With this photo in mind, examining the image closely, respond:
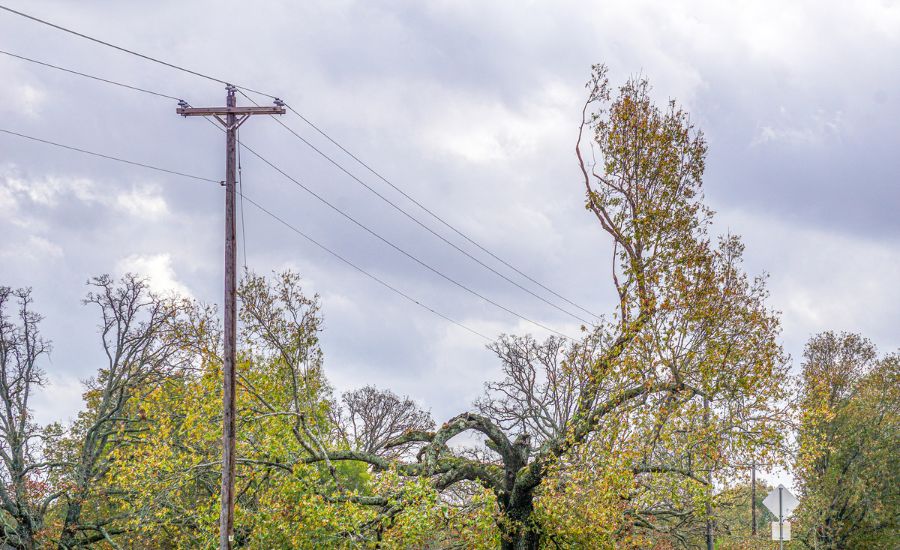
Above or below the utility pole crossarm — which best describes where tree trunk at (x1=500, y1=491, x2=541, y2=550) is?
below

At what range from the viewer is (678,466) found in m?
19.3

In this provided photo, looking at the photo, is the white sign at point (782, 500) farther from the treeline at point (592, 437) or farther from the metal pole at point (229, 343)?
the metal pole at point (229, 343)

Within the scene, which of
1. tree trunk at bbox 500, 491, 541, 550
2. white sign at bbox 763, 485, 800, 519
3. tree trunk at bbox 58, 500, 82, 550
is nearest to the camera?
white sign at bbox 763, 485, 800, 519

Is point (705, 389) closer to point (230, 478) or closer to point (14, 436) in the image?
point (230, 478)

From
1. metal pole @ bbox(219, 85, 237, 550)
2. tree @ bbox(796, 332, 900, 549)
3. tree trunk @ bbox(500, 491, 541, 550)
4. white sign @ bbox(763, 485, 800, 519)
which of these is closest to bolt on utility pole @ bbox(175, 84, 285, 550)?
metal pole @ bbox(219, 85, 237, 550)

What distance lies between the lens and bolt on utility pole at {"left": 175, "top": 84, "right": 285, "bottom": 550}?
16.5 m

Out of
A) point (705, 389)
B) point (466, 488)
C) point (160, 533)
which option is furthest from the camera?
point (160, 533)

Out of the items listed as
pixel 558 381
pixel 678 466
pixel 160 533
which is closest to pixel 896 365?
pixel 558 381

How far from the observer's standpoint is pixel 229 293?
669 inches

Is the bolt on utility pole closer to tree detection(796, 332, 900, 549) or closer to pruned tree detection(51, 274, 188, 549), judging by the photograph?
pruned tree detection(51, 274, 188, 549)

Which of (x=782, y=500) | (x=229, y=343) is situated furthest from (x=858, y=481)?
(x=229, y=343)

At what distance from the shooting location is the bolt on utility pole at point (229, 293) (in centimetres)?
1647

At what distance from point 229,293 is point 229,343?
3.35 feet

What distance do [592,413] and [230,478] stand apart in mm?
8006
